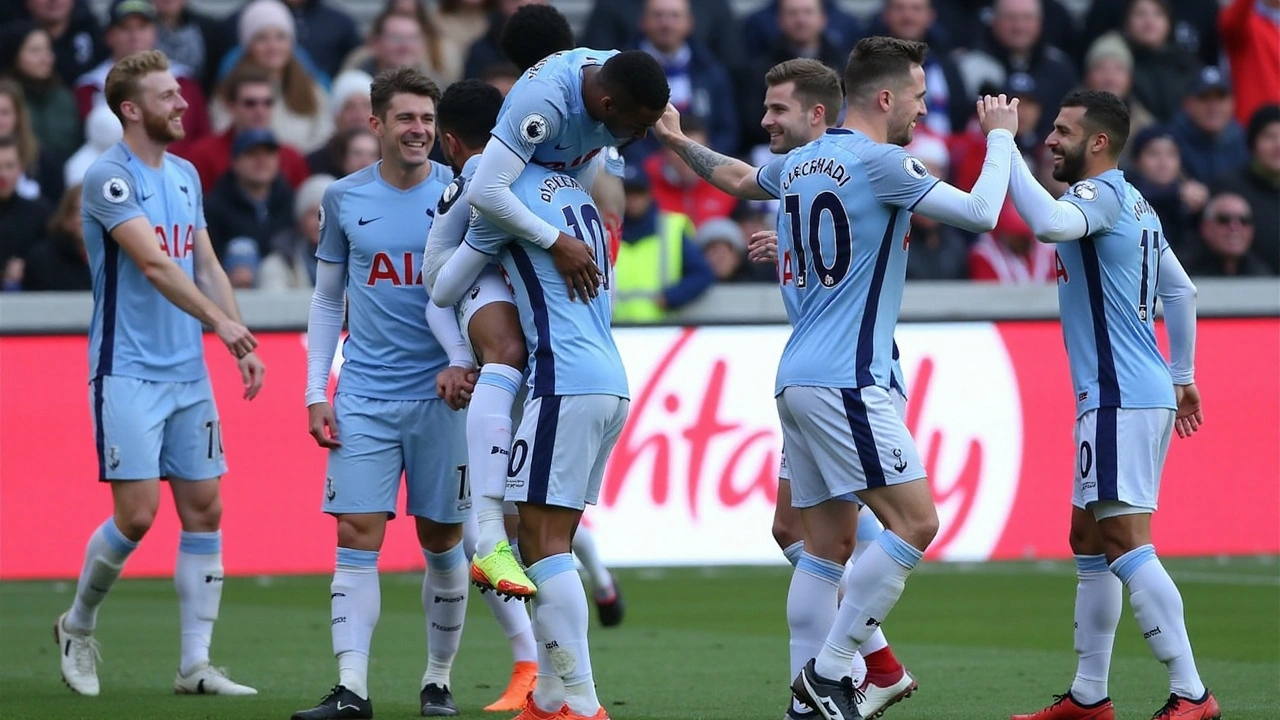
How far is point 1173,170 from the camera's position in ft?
52.1

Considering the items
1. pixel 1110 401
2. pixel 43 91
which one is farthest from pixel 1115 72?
pixel 1110 401

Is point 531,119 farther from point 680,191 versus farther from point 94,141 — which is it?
point 680,191

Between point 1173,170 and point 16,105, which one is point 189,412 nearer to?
point 16,105

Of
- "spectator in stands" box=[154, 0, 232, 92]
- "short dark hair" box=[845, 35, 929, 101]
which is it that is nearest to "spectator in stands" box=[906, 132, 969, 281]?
"spectator in stands" box=[154, 0, 232, 92]

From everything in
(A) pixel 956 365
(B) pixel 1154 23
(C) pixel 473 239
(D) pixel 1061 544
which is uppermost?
(B) pixel 1154 23

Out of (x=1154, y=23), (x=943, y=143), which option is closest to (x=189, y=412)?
(x=943, y=143)

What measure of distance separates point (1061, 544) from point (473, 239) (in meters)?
7.79

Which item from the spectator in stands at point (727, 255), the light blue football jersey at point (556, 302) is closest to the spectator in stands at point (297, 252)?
the spectator in stands at point (727, 255)

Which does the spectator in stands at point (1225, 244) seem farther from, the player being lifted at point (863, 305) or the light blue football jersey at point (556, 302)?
the light blue football jersey at point (556, 302)

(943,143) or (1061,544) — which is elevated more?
(943,143)

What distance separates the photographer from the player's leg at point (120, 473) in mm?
8344

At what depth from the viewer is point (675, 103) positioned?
50.8ft

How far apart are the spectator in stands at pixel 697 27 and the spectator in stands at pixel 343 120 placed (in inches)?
93.6

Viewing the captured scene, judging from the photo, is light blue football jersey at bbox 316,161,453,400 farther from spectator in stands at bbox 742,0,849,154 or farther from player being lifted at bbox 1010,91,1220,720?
spectator in stands at bbox 742,0,849,154
